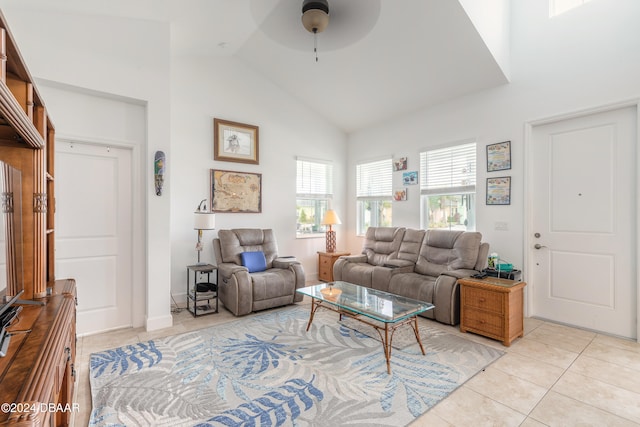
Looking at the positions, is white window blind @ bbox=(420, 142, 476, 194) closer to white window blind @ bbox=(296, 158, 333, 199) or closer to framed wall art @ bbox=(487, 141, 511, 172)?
framed wall art @ bbox=(487, 141, 511, 172)

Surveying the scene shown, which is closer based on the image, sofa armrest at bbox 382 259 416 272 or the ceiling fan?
the ceiling fan

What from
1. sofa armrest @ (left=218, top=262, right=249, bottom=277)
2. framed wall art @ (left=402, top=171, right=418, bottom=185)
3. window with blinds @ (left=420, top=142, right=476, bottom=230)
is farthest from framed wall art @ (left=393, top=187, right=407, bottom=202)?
sofa armrest @ (left=218, top=262, right=249, bottom=277)

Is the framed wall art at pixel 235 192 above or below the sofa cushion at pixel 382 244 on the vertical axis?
above

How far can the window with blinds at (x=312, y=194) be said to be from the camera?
5355 millimetres

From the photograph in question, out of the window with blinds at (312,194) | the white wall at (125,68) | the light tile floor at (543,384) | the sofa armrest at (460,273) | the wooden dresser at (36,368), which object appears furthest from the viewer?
the window with blinds at (312,194)

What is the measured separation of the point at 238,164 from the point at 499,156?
11.3ft

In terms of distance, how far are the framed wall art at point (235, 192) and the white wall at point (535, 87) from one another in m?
2.40

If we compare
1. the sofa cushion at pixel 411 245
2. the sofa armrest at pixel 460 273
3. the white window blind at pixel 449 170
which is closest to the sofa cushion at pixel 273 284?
the sofa cushion at pixel 411 245

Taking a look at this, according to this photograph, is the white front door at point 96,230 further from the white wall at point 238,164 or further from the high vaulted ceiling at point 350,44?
the high vaulted ceiling at point 350,44

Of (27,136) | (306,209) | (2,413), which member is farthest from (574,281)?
(27,136)

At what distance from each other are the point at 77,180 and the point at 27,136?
206 centimetres

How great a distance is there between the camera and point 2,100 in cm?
100

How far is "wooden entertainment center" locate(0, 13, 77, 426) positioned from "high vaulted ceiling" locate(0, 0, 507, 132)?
200 cm

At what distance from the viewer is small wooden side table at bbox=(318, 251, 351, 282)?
5.09 m
